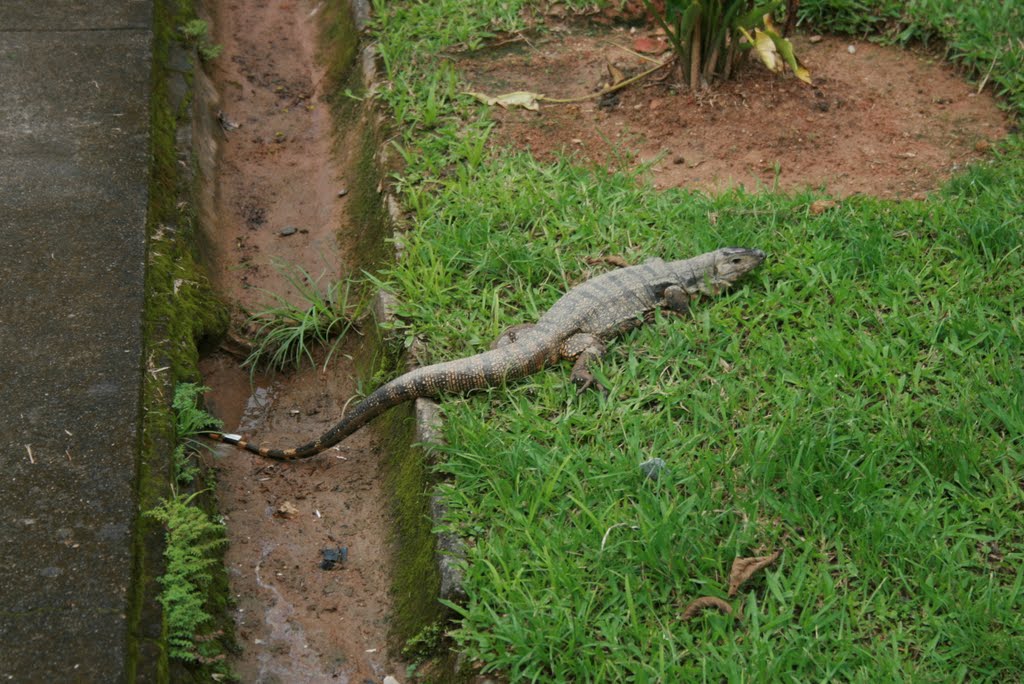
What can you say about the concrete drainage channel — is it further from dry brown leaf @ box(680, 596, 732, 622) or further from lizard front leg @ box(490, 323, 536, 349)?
dry brown leaf @ box(680, 596, 732, 622)

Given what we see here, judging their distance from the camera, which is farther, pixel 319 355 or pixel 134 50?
pixel 134 50

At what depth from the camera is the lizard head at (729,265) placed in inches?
205

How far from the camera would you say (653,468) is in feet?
13.8

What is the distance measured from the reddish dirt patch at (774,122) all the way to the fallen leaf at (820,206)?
0.72 feet

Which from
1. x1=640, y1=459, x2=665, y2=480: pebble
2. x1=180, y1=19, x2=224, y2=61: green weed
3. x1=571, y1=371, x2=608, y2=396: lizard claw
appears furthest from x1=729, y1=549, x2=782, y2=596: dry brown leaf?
x1=180, y1=19, x2=224, y2=61: green weed

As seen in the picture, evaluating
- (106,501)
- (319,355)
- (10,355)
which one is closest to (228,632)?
(106,501)

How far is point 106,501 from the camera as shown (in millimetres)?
3846

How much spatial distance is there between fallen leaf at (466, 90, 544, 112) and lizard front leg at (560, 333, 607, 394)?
2.40 m

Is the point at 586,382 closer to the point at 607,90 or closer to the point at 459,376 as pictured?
the point at 459,376

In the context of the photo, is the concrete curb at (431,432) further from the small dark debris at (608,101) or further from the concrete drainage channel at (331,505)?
the small dark debris at (608,101)

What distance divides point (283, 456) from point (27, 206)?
1838mm

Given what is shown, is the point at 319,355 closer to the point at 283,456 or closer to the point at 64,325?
the point at 283,456

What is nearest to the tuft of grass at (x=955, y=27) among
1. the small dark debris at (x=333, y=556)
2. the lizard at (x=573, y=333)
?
the lizard at (x=573, y=333)

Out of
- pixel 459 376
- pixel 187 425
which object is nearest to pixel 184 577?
pixel 187 425
